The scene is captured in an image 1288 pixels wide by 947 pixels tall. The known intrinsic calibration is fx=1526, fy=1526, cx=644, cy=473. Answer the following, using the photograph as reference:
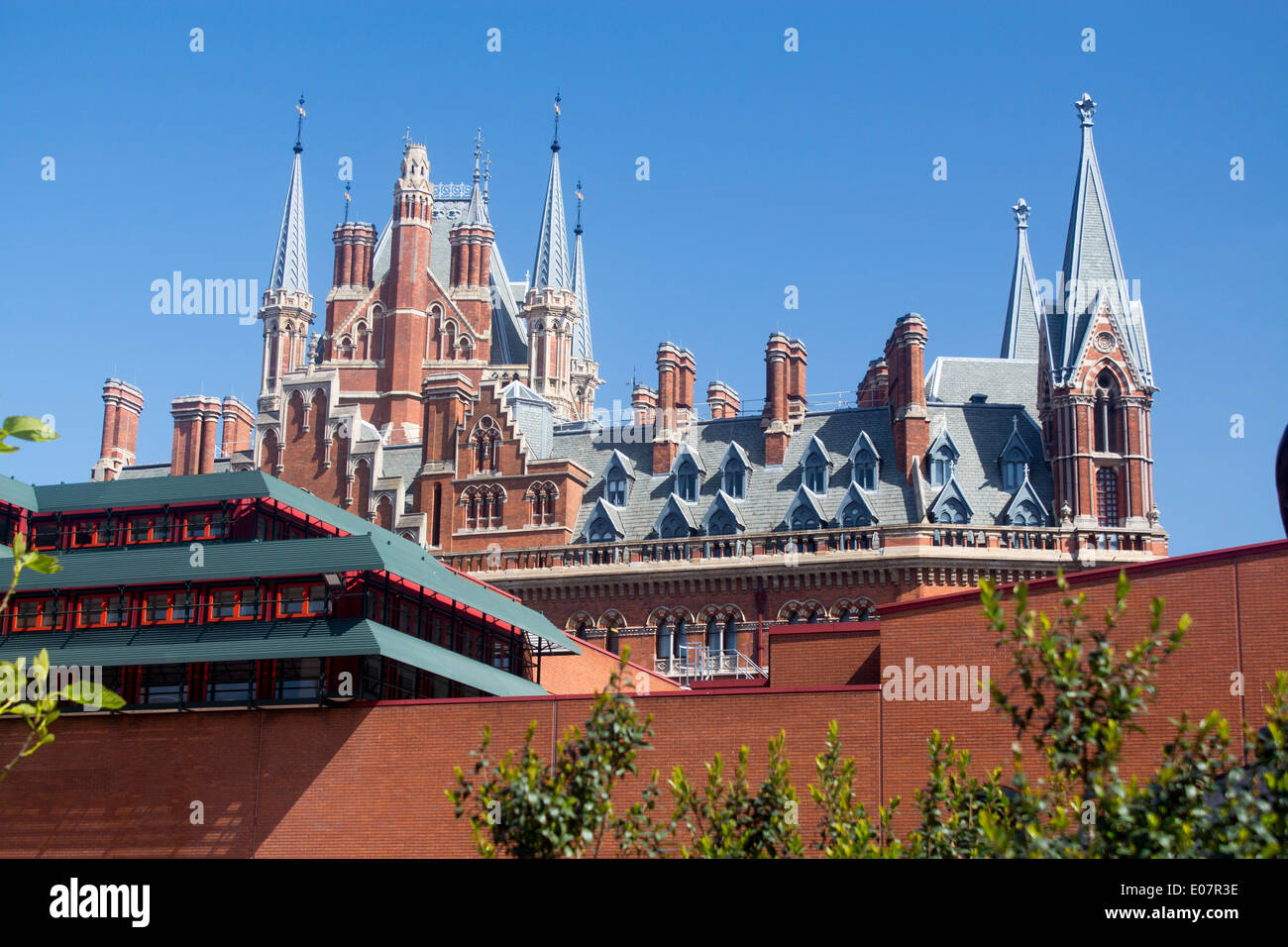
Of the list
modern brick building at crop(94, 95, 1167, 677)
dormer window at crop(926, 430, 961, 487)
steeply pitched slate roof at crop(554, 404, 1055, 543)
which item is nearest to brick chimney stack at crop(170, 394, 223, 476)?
modern brick building at crop(94, 95, 1167, 677)

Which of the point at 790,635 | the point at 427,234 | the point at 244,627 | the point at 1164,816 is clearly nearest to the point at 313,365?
the point at 427,234

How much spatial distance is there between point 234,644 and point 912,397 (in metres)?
30.3

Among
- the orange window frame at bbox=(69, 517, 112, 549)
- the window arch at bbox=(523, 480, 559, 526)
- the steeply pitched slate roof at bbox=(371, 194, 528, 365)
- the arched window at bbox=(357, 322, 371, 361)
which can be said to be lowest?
the orange window frame at bbox=(69, 517, 112, 549)

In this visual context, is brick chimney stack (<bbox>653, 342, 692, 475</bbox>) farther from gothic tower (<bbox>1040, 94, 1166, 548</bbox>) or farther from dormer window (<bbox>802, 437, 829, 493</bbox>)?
gothic tower (<bbox>1040, 94, 1166, 548</bbox>)

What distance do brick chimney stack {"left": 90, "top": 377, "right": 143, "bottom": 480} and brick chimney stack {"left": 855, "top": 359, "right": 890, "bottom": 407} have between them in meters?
36.6

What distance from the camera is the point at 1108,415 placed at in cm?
5878

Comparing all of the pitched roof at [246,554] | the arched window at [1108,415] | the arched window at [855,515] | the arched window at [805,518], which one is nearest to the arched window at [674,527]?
the arched window at [805,518]

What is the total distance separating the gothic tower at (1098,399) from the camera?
57.3 m

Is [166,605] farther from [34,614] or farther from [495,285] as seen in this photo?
[495,285]

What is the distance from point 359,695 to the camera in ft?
129

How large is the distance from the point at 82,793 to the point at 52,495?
11.6 m

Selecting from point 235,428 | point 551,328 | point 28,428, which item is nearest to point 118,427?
point 235,428

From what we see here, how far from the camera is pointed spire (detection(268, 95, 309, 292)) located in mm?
82562

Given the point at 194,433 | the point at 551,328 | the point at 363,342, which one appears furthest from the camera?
the point at 551,328
